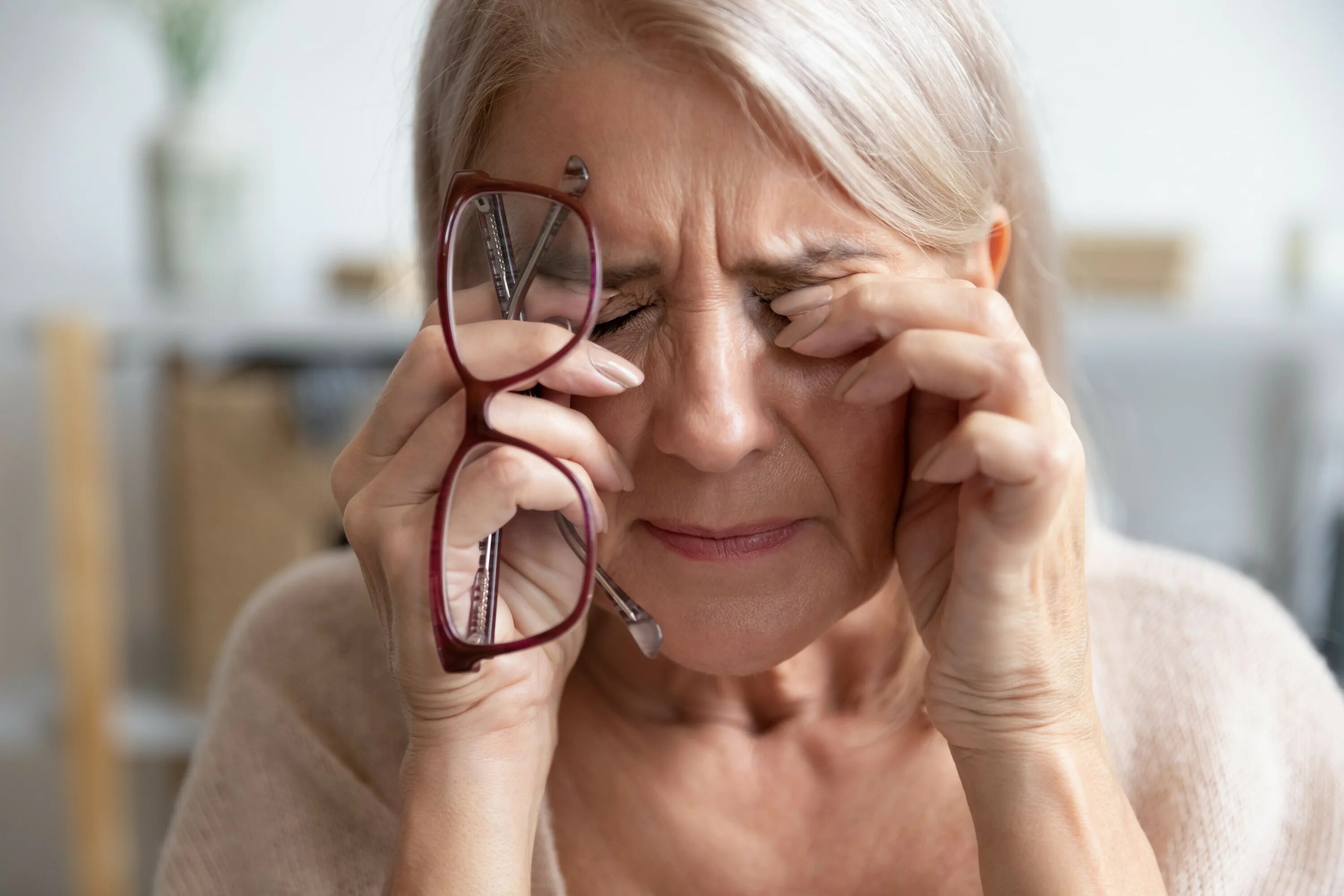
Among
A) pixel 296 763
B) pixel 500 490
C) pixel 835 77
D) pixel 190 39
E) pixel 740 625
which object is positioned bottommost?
pixel 296 763

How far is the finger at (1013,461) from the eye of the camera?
771mm

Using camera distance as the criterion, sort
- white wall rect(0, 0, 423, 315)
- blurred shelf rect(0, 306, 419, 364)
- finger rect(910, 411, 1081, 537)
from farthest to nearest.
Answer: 1. white wall rect(0, 0, 423, 315)
2. blurred shelf rect(0, 306, 419, 364)
3. finger rect(910, 411, 1081, 537)

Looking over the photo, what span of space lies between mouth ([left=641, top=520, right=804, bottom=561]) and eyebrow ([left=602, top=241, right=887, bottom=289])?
175 millimetres

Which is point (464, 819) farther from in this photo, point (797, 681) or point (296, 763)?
point (797, 681)

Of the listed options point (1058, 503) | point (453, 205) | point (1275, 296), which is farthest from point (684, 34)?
point (1275, 296)

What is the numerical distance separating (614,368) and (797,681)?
40cm

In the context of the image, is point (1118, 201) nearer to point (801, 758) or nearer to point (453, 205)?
point (801, 758)

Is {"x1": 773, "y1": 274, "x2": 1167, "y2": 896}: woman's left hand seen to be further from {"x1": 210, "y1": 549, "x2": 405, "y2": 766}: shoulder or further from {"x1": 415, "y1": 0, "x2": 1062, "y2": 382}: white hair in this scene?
{"x1": 210, "y1": 549, "x2": 405, "y2": 766}: shoulder

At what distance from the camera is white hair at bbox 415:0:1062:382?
0.79 m

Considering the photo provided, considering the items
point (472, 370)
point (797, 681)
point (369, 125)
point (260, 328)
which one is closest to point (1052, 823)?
point (797, 681)

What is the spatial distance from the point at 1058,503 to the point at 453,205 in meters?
0.44

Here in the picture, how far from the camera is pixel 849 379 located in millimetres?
827

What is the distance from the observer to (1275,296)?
2.42 metres

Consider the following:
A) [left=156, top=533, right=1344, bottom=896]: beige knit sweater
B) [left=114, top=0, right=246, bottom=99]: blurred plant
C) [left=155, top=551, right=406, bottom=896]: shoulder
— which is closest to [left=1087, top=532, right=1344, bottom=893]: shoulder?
[left=156, top=533, right=1344, bottom=896]: beige knit sweater
